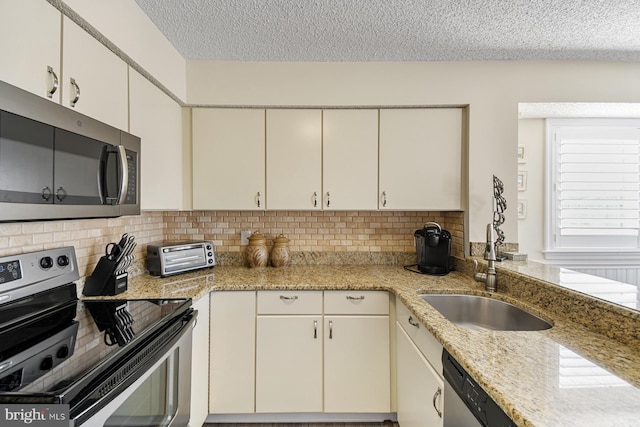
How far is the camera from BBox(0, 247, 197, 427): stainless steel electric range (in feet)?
2.56

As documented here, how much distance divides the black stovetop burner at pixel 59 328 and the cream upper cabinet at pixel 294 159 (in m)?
0.98

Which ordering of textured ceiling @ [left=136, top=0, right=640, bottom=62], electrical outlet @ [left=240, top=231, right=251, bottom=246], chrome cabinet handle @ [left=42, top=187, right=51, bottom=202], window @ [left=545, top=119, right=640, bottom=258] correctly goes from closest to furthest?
chrome cabinet handle @ [left=42, top=187, right=51, bottom=202], textured ceiling @ [left=136, top=0, right=640, bottom=62], electrical outlet @ [left=240, top=231, right=251, bottom=246], window @ [left=545, top=119, right=640, bottom=258]

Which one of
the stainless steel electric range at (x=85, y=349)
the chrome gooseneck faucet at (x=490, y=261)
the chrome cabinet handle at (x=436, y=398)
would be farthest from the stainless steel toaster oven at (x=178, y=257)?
the chrome gooseneck faucet at (x=490, y=261)

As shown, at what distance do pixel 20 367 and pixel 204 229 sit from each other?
5.41ft

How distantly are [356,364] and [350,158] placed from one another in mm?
1329

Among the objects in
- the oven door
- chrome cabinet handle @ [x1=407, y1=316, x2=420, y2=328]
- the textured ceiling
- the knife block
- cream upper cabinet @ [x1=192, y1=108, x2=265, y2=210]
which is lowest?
the oven door

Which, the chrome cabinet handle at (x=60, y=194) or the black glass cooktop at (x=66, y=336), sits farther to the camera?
the chrome cabinet handle at (x=60, y=194)

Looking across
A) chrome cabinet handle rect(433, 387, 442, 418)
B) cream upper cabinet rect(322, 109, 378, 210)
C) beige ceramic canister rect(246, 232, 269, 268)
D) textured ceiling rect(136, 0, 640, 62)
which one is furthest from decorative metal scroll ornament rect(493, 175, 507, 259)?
beige ceramic canister rect(246, 232, 269, 268)

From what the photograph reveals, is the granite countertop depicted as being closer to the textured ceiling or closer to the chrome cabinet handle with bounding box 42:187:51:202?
the chrome cabinet handle with bounding box 42:187:51:202

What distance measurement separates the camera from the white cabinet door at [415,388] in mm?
1277

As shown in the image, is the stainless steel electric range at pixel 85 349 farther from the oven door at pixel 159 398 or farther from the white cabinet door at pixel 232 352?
the white cabinet door at pixel 232 352

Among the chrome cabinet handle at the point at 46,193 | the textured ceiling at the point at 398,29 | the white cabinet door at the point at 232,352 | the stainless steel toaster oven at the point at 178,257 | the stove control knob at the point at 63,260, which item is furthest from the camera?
the stainless steel toaster oven at the point at 178,257

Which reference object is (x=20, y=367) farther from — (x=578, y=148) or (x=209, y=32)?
(x=578, y=148)
